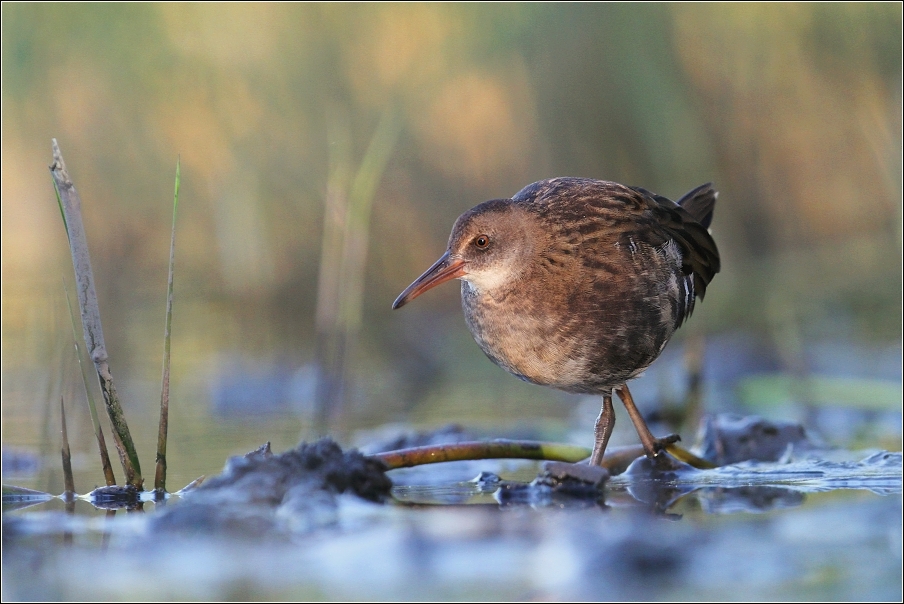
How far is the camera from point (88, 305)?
309 cm

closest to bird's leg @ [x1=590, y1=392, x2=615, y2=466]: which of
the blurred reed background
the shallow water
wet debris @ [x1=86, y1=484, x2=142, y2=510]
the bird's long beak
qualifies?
the shallow water

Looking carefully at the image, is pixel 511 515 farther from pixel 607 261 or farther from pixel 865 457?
pixel 865 457

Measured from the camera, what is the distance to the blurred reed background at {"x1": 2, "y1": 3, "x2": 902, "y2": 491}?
692 cm

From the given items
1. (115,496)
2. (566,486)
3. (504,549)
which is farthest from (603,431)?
(115,496)

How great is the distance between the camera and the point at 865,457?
11.9ft

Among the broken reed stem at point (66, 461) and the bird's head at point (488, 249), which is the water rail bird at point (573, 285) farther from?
the broken reed stem at point (66, 461)

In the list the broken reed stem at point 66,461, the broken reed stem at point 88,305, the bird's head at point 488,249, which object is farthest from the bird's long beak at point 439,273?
the broken reed stem at point 66,461

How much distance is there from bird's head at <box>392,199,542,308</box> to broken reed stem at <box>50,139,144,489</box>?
1.07 metres

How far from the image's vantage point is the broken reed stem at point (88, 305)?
3.06 m

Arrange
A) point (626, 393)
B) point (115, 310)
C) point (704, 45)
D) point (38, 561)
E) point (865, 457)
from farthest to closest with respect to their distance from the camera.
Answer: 1. point (115, 310)
2. point (704, 45)
3. point (626, 393)
4. point (865, 457)
5. point (38, 561)

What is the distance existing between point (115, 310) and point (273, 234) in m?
1.23

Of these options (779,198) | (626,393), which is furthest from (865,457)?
(779,198)

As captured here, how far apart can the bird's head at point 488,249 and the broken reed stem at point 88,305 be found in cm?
107

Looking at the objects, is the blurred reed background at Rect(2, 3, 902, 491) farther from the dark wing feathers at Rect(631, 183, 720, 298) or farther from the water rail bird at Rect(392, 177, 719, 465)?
the water rail bird at Rect(392, 177, 719, 465)
